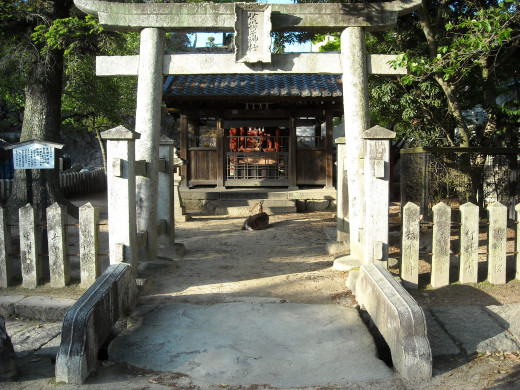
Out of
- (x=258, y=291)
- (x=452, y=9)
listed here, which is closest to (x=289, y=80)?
(x=452, y=9)

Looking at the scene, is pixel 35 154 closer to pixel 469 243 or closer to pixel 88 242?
pixel 88 242

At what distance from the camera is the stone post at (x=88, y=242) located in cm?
529

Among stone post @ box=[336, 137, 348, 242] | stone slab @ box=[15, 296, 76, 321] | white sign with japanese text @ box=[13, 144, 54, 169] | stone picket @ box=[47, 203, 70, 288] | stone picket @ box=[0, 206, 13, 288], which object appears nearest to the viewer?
stone slab @ box=[15, 296, 76, 321]

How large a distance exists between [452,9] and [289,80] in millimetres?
5957

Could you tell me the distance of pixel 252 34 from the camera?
20.1 feet

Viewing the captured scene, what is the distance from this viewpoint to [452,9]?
28.5ft

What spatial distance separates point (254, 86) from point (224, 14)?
7.21 metres

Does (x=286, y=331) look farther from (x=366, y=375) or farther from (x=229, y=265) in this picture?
(x=229, y=265)

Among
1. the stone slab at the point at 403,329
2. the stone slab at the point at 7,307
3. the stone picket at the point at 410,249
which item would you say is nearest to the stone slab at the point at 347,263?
the stone picket at the point at 410,249

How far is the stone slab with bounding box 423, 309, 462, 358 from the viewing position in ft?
12.7

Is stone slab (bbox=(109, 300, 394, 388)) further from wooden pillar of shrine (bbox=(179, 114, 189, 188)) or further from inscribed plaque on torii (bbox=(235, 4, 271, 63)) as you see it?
wooden pillar of shrine (bbox=(179, 114, 189, 188))

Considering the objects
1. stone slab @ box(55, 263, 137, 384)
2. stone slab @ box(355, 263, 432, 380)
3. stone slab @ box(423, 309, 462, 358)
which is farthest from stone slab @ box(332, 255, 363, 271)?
stone slab @ box(55, 263, 137, 384)

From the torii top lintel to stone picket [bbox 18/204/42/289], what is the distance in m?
2.77

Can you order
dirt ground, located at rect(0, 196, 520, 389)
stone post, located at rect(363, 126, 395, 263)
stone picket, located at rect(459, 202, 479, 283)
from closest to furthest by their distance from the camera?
dirt ground, located at rect(0, 196, 520, 389) → stone post, located at rect(363, 126, 395, 263) → stone picket, located at rect(459, 202, 479, 283)
